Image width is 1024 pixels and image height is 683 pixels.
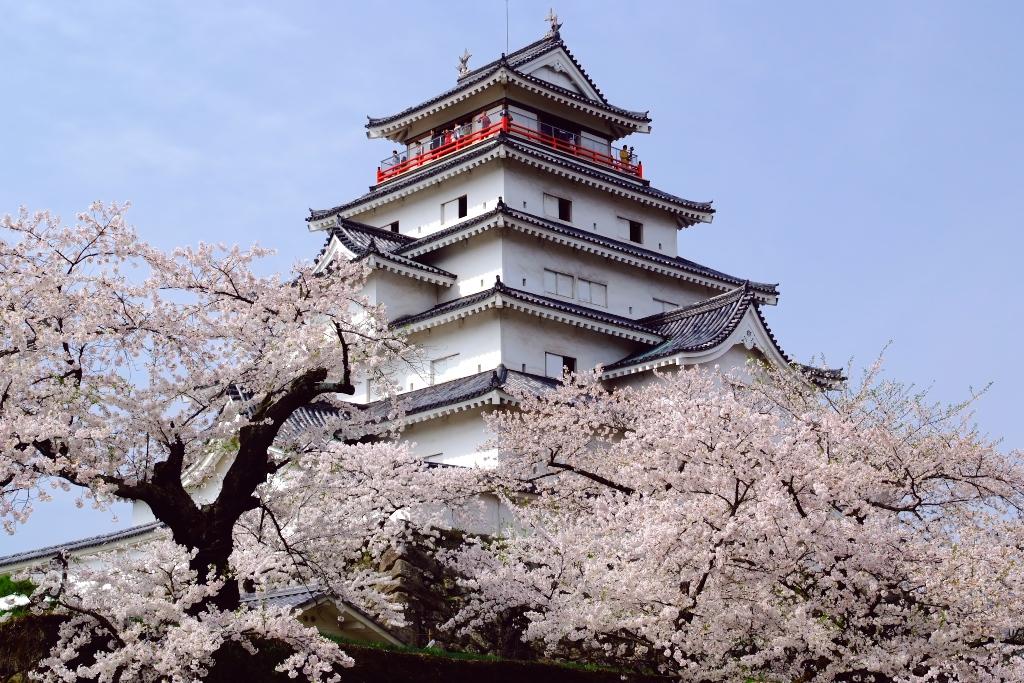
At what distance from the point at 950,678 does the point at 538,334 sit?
1656cm

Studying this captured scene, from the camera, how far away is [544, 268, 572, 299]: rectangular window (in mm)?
32594

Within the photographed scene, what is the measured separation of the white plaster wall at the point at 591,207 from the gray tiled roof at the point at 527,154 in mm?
596

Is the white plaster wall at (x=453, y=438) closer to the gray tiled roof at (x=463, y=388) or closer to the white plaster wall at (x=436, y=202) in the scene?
the gray tiled roof at (x=463, y=388)

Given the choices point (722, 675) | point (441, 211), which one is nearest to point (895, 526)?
point (722, 675)

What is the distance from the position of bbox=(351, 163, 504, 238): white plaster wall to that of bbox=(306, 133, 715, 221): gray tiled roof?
1.90 feet

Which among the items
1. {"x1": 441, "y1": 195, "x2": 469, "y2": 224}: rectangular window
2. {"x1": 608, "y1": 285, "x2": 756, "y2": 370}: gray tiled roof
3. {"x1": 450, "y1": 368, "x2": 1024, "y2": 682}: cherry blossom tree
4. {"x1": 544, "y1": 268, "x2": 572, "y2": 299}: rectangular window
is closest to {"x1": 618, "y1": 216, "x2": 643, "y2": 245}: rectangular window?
{"x1": 608, "y1": 285, "x2": 756, "y2": 370}: gray tiled roof

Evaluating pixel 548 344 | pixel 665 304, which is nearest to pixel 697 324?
pixel 665 304

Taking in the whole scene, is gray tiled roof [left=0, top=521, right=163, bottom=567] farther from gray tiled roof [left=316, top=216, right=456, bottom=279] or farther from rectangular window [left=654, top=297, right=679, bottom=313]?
rectangular window [left=654, top=297, right=679, bottom=313]

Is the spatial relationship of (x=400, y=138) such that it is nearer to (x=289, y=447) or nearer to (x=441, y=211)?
(x=441, y=211)

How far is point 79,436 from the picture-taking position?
1330 cm

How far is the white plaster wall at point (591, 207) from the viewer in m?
33.6

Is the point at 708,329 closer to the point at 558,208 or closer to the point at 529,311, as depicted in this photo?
the point at 529,311

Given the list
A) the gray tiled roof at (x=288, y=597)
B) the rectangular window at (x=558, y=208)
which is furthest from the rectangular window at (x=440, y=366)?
the gray tiled roof at (x=288, y=597)

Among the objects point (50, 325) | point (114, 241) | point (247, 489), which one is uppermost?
point (114, 241)
